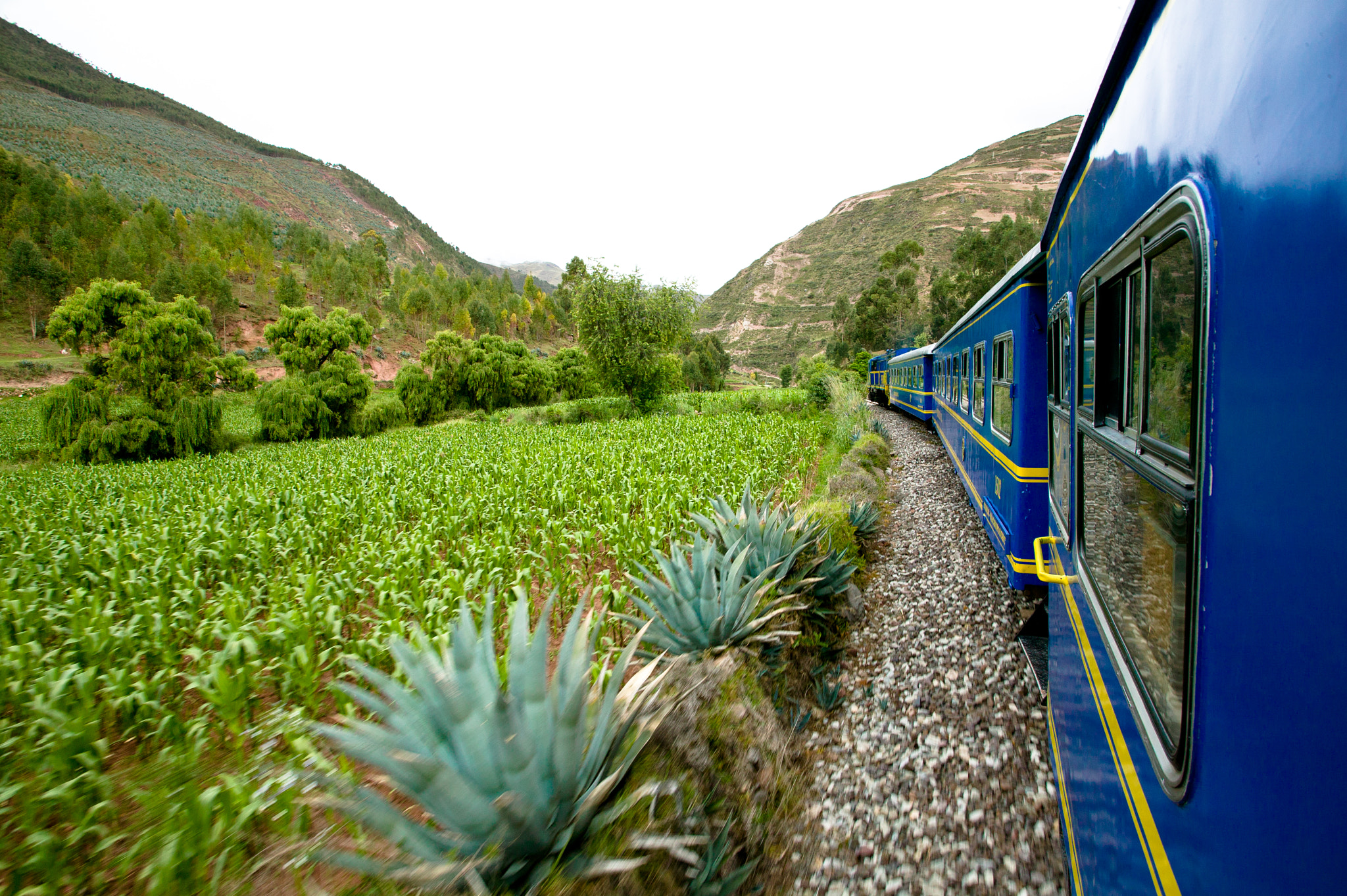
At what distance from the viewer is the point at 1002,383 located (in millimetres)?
5273

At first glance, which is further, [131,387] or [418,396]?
[418,396]

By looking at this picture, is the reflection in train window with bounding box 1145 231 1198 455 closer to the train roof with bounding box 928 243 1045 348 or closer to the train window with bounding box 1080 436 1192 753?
the train window with bounding box 1080 436 1192 753

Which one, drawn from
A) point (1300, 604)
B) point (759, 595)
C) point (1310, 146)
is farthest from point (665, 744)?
point (1310, 146)

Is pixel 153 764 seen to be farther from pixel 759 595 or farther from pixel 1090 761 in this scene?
pixel 1090 761

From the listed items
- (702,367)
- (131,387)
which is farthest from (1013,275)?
(702,367)

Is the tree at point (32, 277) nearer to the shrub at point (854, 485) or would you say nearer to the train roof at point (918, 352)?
the train roof at point (918, 352)

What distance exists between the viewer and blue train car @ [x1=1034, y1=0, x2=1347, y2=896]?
0.71 metres

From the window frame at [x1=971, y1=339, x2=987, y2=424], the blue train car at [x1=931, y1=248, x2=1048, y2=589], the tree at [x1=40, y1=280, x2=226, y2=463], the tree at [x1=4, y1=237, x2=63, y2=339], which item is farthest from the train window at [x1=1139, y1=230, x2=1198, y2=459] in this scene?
the tree at [x1=4, y1=237, x2=63, y2=339]

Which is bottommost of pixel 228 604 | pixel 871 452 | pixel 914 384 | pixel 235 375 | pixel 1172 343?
pixel 228 604

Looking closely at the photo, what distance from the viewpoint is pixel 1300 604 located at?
2.49 ft

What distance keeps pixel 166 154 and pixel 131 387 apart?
117492 millimetres

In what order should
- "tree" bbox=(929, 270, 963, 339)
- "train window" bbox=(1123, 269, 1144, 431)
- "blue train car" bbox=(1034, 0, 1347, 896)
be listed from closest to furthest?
1. "blue train car" bbox=(1034, 0, 1347, 896)
2. "train window" bbox=(1123, 269, 1144, 431)
3. "tree" bbox=(929, 270, 963, 339)

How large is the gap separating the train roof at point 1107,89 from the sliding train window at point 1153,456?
1.85 feet

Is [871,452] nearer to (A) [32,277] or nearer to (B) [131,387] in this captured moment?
(B) [131,387]
